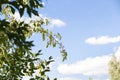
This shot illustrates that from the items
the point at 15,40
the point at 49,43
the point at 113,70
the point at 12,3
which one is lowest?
the point at 15,40

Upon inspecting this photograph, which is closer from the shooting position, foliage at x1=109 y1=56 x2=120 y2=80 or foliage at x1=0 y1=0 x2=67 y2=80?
foliage at x1=0 y1=0 x2=67 y2=80

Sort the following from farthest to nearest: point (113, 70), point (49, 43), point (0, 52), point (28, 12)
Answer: point (113, 70)
point (49, 43)
point (0, 52)
point (28, 12)

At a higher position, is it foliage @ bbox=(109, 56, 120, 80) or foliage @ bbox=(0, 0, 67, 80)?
foliage @ bbox=(109, 56, 120, 80)

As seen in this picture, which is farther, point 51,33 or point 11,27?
point 51,33

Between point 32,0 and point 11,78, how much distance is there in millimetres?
1916

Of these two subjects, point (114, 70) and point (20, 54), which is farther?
point (114, 70)

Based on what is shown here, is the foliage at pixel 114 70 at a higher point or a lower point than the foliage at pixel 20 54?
higher

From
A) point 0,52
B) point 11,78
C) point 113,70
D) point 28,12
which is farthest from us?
point 113,70

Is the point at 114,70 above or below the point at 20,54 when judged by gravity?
above

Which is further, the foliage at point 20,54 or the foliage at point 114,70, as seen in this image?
the foliage at point 114,70

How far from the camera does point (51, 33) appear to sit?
6.45 meters

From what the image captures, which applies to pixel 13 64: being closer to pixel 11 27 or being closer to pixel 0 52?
pixel 0 52

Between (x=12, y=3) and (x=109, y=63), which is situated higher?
(x=109, y=63)

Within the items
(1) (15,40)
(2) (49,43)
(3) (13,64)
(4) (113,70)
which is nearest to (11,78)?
(3) (13,64)
